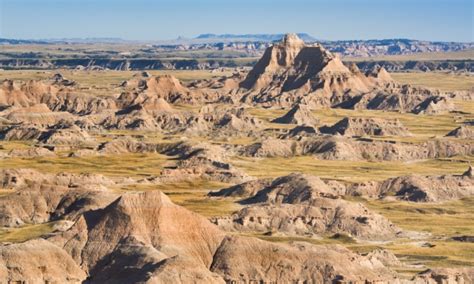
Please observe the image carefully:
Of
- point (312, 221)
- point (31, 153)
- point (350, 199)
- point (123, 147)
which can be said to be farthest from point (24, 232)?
point (123, 147)

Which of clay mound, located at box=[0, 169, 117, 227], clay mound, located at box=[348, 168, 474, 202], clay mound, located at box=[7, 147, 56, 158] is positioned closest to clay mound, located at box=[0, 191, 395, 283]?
clay mound, located at box=[0, 169, 117, 227]

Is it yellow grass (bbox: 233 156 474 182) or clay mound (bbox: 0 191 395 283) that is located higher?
clay mound (bbox: 0 191 395 283)

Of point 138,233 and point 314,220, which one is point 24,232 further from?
point 314,220

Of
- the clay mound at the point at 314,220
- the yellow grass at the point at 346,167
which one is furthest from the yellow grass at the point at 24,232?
the yellow grass at the point at 346,167

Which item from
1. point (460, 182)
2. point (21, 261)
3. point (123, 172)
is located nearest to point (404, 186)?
point (460, 182)

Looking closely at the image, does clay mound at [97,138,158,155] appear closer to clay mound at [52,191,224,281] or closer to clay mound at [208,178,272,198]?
clay mound at [208,178,272,198]
